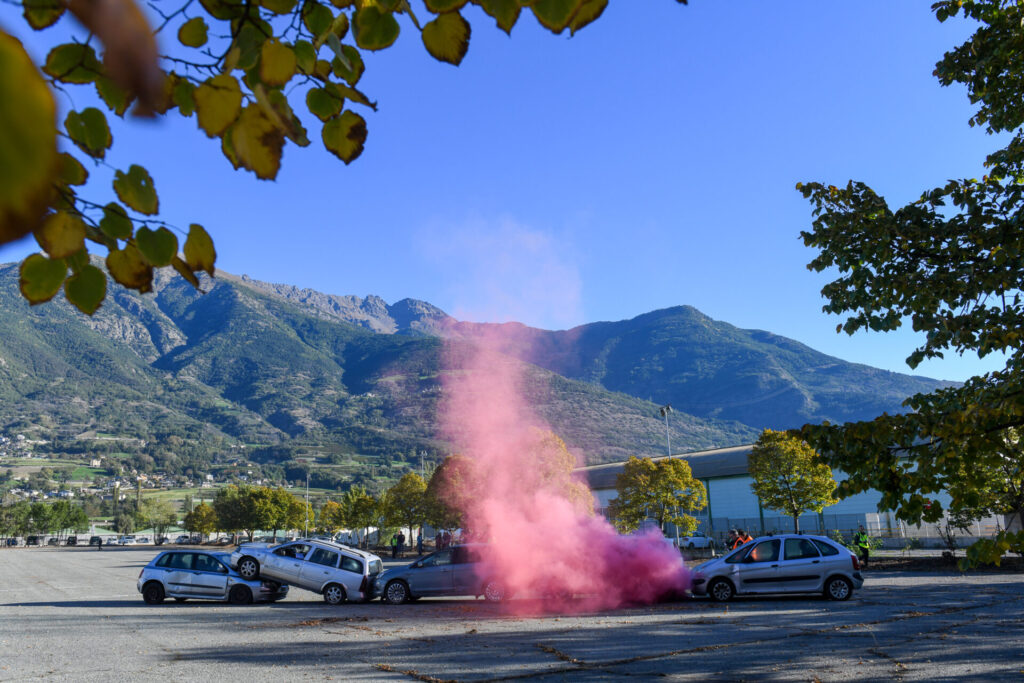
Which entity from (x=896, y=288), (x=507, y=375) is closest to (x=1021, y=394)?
(x=896, y=288)

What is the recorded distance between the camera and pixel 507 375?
36.3m

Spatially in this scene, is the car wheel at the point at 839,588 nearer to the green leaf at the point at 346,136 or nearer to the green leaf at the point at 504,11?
the green leaf at the point at 346,136

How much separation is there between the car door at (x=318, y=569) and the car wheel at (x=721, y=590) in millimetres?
10225

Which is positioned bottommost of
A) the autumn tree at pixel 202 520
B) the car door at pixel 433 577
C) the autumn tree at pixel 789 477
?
the autumn tree at pixel 202 520

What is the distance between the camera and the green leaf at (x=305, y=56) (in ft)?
5.94

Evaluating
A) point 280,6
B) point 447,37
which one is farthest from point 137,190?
point 447,37

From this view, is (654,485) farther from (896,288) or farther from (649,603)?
(896,288)

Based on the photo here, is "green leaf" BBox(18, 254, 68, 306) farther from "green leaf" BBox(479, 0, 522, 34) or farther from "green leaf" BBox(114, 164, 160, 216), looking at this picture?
"green leaf" BBox(479, 0, 522, 34)

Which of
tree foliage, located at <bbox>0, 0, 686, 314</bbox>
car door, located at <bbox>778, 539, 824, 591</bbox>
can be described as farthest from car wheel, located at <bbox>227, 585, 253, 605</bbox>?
tree foliage, located at <bbox>0, 0, 686, 314</bbox>

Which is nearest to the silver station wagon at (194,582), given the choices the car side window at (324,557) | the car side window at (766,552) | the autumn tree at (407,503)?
the car side window at (324,557)

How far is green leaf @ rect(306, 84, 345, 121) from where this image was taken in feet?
6.24

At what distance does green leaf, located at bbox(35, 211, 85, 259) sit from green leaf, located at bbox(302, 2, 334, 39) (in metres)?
0.79

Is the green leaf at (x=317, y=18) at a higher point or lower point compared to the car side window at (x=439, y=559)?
higher

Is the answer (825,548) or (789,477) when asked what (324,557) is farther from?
(789,477)
